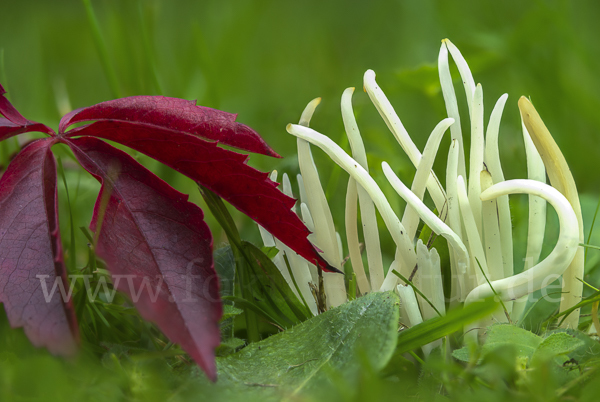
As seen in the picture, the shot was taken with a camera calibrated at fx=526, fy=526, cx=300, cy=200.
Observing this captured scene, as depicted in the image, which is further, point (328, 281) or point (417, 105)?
point (417, 105)

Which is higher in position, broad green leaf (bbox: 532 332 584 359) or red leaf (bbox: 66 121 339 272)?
red leaf (bbox: 66 121 339 272)

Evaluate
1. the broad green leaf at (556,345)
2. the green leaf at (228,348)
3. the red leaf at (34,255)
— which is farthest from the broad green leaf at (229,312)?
the broad green leaf at (556,345)

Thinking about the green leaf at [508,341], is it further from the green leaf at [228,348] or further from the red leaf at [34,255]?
the red leaf at [34,255]

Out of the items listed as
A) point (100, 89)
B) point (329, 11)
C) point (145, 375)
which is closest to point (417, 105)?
point (100, 89)

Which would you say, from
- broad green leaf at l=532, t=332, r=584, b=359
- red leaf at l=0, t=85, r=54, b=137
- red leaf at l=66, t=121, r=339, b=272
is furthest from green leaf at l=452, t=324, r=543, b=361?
red leaf at l=0, t=85, r=54, b=137

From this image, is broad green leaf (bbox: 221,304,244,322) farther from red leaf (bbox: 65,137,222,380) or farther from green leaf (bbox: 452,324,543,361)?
green leaf (bbox: 452,324,543,361)

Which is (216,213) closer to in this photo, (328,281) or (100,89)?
(328,281)
